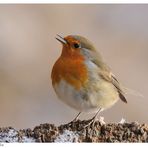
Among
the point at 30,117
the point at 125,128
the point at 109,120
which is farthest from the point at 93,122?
the point at 30,117

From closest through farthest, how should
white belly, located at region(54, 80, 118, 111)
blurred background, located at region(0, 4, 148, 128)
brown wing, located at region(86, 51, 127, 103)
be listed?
white belly, located at region(54, 80, 118, 111) < brown wing, located at region(86, 51, 127, 103) < blurred background, located at region(0, 4, 148, 128)

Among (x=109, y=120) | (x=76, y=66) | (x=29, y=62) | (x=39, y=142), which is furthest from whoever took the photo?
(x=29, y=62)

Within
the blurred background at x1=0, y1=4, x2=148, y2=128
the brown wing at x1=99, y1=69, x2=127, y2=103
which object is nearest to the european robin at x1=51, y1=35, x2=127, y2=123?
the brown wing at x1=99, y1=69, x2=127, y2=103

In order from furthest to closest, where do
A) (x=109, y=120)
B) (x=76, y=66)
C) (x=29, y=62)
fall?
1. (x=29, y=62)
2. (x=109, y=120)
3. (x=76, y=66)

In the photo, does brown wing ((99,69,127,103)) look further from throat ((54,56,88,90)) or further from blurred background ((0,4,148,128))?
blurred background ((0,4,148,128))

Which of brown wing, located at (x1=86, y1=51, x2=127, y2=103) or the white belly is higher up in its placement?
brown wing, located at (x1=86, y1=51, x2=127, y2=103)

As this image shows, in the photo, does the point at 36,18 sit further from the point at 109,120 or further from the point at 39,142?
the point at 39,142

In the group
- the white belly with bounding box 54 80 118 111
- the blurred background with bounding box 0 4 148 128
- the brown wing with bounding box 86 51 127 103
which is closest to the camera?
the white belly with bounding box 54 80 118 111

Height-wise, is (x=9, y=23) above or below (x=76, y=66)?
above
